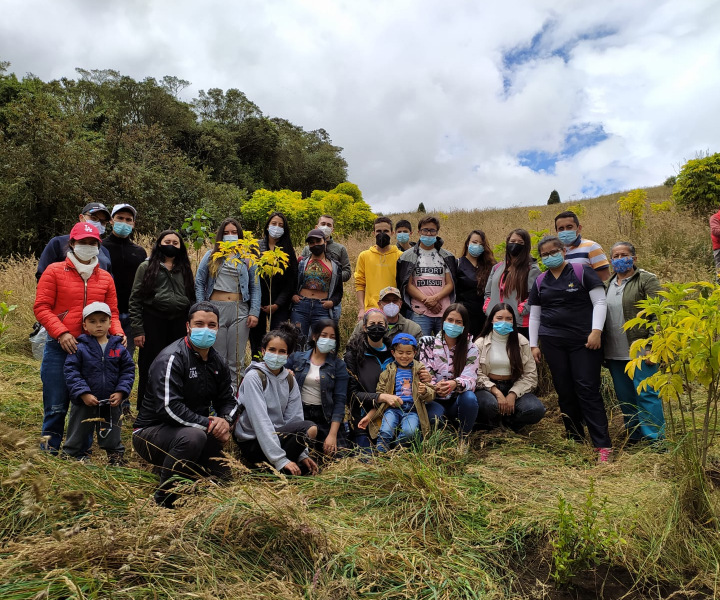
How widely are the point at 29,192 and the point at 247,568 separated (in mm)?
14655

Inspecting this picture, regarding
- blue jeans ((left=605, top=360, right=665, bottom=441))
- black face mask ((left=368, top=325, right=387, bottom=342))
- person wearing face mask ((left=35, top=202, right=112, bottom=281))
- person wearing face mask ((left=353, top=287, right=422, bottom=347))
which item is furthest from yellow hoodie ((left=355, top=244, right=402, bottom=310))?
person wearing face mask ((left=35, top=202, right=112, bottom=281))

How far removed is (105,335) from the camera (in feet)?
12.4

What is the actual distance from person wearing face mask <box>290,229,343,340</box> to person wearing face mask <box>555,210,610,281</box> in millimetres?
2338

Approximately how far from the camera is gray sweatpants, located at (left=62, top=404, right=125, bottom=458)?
138 inches

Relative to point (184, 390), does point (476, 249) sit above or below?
above

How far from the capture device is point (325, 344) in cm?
411

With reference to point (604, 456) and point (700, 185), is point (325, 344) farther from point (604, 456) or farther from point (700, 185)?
point (700, 185)

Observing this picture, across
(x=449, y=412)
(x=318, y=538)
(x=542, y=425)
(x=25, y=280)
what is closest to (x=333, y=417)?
(x=449, y=412)

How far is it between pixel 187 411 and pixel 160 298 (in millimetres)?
1534

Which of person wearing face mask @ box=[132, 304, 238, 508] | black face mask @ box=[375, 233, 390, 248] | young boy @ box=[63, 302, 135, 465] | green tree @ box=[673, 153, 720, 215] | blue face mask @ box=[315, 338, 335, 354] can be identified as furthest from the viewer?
green tree @ box=[673, 153, 720, 215]

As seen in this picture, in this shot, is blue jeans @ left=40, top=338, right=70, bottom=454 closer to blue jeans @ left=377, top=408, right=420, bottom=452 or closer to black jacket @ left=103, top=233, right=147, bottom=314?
black jacket @ left=103, top=233, right=147, bottom=314

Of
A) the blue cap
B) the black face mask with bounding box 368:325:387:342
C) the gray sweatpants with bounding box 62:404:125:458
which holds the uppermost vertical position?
the black face mask with bounding box 368:325:387:342

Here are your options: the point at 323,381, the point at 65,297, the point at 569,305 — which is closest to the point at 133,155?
the point at 65,297

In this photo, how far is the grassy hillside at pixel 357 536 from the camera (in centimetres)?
204
